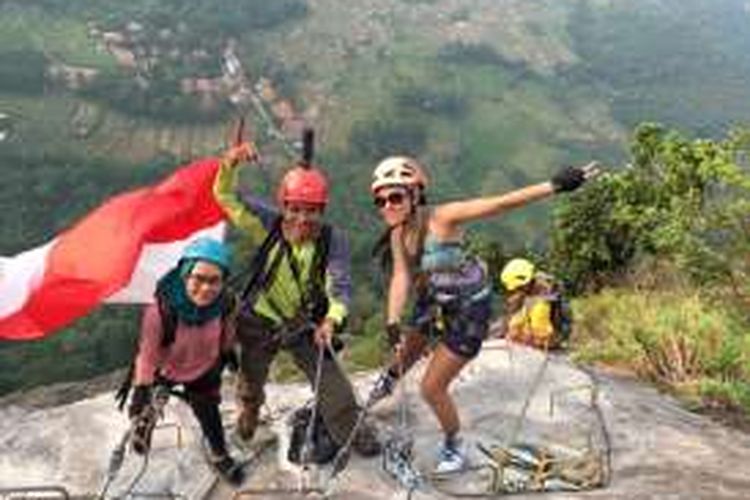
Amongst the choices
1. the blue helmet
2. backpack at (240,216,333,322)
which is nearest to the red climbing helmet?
backpack at (240,216,333,322)

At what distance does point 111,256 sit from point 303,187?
2534 millimetres

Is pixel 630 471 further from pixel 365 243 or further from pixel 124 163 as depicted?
pixel 124 163

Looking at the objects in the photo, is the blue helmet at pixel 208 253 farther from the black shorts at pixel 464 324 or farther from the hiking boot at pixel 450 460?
the hiking boot at pixel 450 460

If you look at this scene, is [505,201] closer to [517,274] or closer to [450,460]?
[450,460]

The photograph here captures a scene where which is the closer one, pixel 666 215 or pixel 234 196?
pixel 234 196

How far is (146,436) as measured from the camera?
8.62m

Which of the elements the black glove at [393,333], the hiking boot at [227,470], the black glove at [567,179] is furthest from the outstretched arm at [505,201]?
the hiking boot at [227,470]

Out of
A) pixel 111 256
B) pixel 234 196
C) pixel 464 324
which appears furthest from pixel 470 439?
pixel 111 256

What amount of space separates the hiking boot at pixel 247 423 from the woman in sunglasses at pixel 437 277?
1409 mm

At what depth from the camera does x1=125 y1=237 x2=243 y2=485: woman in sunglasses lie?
827 centimetres

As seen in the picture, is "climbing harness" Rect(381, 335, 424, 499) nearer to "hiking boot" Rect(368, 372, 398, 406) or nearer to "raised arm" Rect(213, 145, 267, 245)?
"hiking boot" Rect(368, 372, 398, 406)

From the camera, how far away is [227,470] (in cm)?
908

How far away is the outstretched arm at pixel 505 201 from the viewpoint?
819cm

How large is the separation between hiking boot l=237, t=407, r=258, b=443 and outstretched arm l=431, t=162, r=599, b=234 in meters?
2.36
